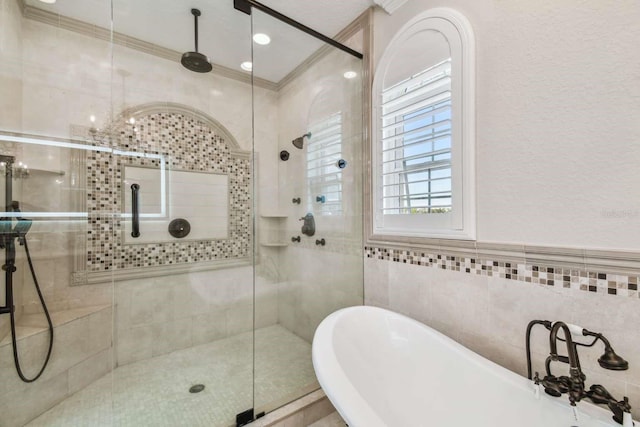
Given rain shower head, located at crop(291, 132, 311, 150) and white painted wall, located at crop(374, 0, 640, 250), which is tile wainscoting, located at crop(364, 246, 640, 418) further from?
rain shower head, located at crop(291, 132, 311, 150)

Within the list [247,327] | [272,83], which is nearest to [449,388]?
[247,327]

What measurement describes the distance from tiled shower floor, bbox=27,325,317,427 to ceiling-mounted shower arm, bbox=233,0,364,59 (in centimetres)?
243

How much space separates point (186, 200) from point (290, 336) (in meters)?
1.53

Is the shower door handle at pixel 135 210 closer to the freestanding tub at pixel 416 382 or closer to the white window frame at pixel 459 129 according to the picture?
the freestanding tub at pixel 416 382

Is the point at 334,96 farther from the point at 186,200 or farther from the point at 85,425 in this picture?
the point at 85,425

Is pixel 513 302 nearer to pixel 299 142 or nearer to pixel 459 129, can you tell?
pixel 459 129

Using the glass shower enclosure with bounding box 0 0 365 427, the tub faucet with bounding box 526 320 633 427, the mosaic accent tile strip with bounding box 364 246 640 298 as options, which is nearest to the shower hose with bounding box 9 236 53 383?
the glass shower enclosure with bounding box 0 0 365 427

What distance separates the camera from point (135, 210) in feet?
6.65

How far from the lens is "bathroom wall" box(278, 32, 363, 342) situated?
201 centimetres

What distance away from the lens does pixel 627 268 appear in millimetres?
893

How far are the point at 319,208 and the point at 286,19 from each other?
144 centimetres

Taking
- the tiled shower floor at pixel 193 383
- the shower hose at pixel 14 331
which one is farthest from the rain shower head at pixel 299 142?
the shower hose at pixel 14 331

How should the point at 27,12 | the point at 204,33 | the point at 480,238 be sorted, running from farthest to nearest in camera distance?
the point at 204,33 < the point at 27,12 < the point at 480,238

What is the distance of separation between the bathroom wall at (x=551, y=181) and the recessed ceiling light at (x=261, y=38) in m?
1.27
